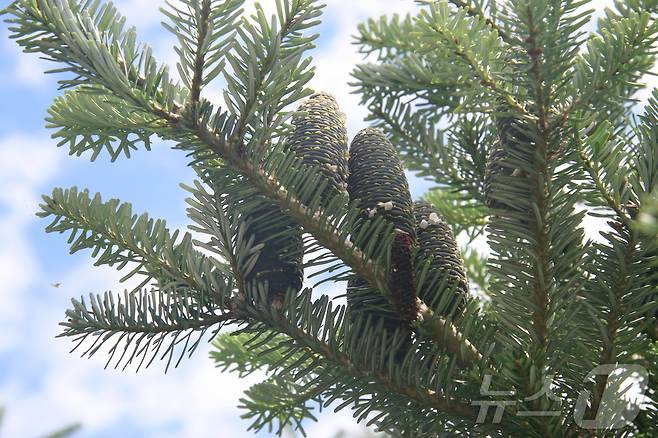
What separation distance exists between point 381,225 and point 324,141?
145mm

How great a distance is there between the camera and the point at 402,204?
85 centimetres

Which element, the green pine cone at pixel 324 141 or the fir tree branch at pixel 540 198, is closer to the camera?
the fir tree branch at pixel 540 198

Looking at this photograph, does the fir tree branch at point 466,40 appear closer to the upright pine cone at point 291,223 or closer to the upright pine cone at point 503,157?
the upright pine cone at point 503,157

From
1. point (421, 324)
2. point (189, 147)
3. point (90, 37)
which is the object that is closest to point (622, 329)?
point (421, 324)

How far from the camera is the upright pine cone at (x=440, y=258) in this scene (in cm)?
86

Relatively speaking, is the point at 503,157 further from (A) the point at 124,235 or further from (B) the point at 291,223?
(A) the point at 124,235

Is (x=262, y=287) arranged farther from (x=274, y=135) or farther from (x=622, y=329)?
(x=622, y=329)

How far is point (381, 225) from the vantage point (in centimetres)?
79

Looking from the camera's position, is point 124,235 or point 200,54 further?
point 124,235

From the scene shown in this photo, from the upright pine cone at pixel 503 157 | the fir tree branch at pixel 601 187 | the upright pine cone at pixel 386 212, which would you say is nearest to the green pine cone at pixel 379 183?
the upright pine cone at pixel 386 212

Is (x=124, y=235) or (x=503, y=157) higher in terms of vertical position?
(x=503, y=157)

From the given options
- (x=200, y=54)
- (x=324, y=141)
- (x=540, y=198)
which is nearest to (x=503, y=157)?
(x=540, y=198)

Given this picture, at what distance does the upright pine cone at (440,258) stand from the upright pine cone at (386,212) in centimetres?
3

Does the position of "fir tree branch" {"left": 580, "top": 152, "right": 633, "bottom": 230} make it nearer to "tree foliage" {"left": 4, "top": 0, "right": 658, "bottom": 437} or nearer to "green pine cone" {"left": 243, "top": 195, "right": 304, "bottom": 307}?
"tree foliage" {"left": 4, "top": 0, "right": 658, "bottom": 437}
